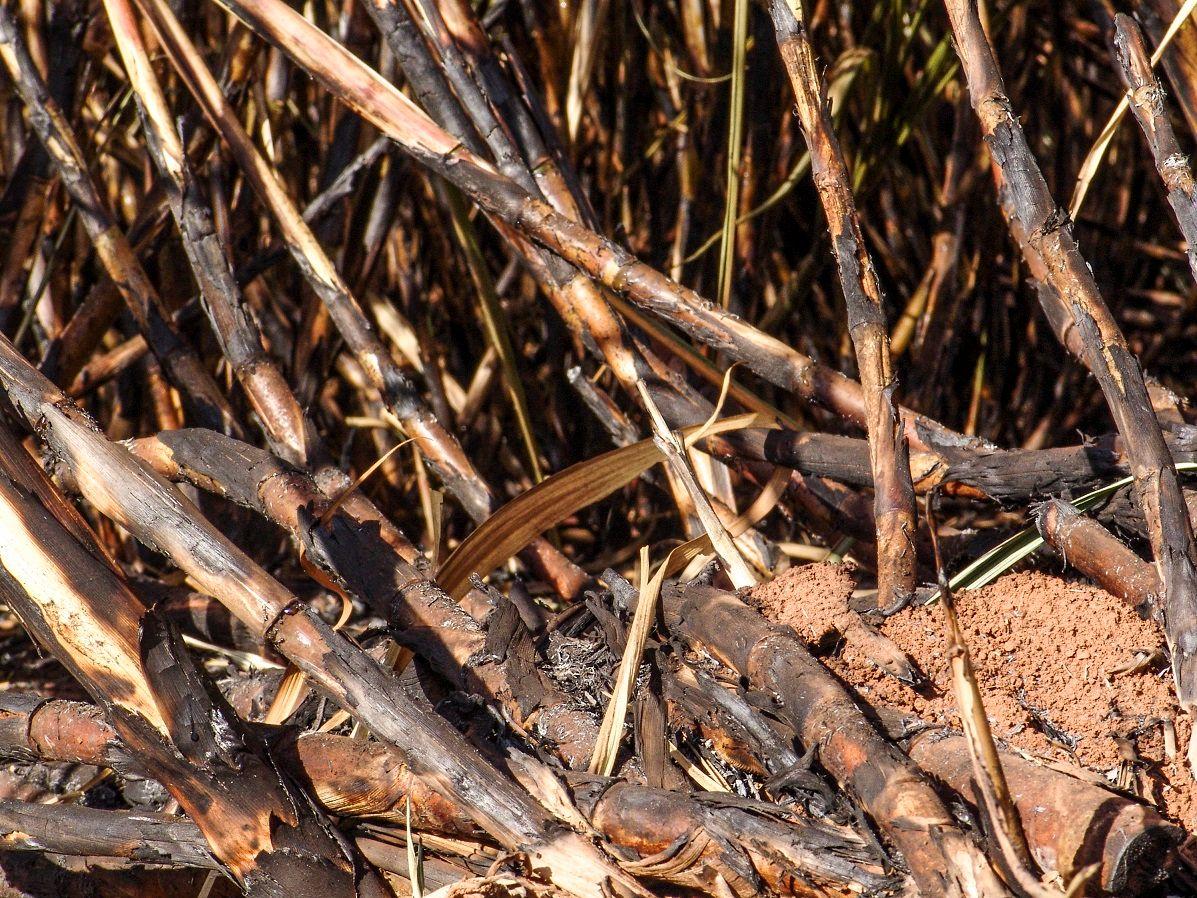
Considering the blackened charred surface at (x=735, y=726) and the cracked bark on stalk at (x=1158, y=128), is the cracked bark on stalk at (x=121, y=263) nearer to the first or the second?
the blackened charred surface at (x=735, y=726)

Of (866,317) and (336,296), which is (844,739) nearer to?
(866,317)

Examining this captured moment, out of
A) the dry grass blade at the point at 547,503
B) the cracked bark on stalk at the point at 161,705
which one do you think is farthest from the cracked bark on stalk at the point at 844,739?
the cracked bark on stalk at the point at 161,705

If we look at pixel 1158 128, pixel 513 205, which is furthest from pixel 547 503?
pixel 1158 128

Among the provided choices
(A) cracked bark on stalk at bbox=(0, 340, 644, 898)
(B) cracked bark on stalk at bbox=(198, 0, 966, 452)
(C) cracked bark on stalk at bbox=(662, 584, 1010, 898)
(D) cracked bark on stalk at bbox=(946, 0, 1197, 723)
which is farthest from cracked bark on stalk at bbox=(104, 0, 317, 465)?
(D) cracked bark on stalk at bbox=(946, 0, 1197, 723)

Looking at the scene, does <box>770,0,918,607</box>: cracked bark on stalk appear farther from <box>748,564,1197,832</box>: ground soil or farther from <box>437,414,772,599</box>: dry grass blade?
<box>437,414,772,599</box>: dry grass blade

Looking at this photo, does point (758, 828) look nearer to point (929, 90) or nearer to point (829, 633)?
point (829, 633)
